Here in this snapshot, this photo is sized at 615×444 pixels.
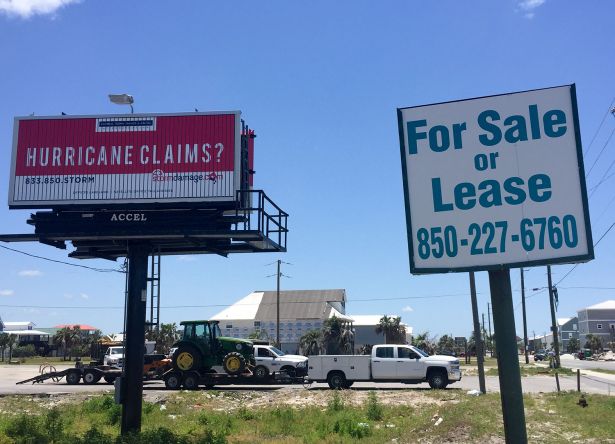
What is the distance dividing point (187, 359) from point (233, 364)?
86.5 inches

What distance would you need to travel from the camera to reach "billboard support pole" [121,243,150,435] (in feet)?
47.9

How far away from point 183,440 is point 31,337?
379 ft

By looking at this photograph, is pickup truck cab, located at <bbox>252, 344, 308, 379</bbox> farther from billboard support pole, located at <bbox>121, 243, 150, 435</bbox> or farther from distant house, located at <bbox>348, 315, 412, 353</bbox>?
distant house, located at <bbox>348, 315, 412, 353</bbox>

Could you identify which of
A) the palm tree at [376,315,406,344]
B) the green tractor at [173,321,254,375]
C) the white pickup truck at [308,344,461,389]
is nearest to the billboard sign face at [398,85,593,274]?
the white pickup truck at [308,344,461,389]

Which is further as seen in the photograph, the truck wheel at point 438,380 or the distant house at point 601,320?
the distant house at point 601,320

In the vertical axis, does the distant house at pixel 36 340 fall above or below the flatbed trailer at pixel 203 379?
above

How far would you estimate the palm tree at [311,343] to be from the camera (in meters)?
65.8

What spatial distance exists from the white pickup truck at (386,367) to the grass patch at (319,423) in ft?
18.1

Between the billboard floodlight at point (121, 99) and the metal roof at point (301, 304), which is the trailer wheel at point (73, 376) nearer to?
the billboard floodlight at point (121, 99)

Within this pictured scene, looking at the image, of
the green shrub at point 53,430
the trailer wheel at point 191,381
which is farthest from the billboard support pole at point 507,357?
the trailer wheel at point 191,381

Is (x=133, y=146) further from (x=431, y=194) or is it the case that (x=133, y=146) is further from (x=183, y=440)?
(x=431, y=194)

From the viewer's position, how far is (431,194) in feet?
16.5

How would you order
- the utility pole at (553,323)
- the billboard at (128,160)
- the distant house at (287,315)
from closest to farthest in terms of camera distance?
the billboard at (128,160) < the utility pole at (553,323) < the distant house at (287,315)

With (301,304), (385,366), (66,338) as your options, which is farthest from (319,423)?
(66,338)
